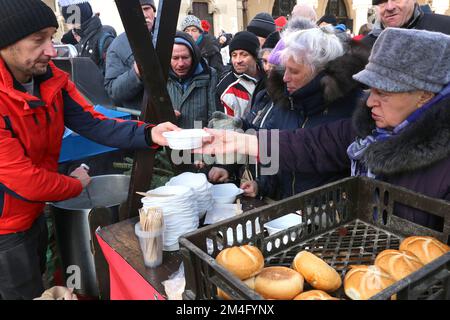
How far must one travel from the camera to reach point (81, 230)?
229cm

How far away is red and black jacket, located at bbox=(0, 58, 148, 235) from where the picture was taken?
5.74 ft

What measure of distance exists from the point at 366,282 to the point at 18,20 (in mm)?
1906

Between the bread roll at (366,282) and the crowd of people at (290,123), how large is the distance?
1.64 feet

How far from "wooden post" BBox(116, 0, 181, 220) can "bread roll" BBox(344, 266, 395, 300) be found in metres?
1.23

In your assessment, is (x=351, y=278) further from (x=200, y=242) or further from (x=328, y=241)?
(x=200, y=242)

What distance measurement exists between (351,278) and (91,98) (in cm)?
368

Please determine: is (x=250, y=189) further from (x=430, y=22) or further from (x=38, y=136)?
(x=430, y=22)

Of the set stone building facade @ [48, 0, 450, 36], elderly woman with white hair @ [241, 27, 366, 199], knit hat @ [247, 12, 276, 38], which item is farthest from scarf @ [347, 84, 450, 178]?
stone building facade @ [48, 0, 450, 36]

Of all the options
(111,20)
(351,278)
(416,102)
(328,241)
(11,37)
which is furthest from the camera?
(111,20)

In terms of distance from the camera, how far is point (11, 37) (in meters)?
1.75

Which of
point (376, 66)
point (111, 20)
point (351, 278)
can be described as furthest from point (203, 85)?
point (111, 20)

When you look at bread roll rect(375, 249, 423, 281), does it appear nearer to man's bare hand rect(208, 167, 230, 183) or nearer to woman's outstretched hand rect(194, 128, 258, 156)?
woman's outstretched hand rect(194, 128, 258, 156)

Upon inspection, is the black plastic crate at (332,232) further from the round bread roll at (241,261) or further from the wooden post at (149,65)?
the wooden post at (149,65)

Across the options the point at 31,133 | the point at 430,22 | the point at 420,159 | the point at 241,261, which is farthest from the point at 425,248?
the point at 430,22
